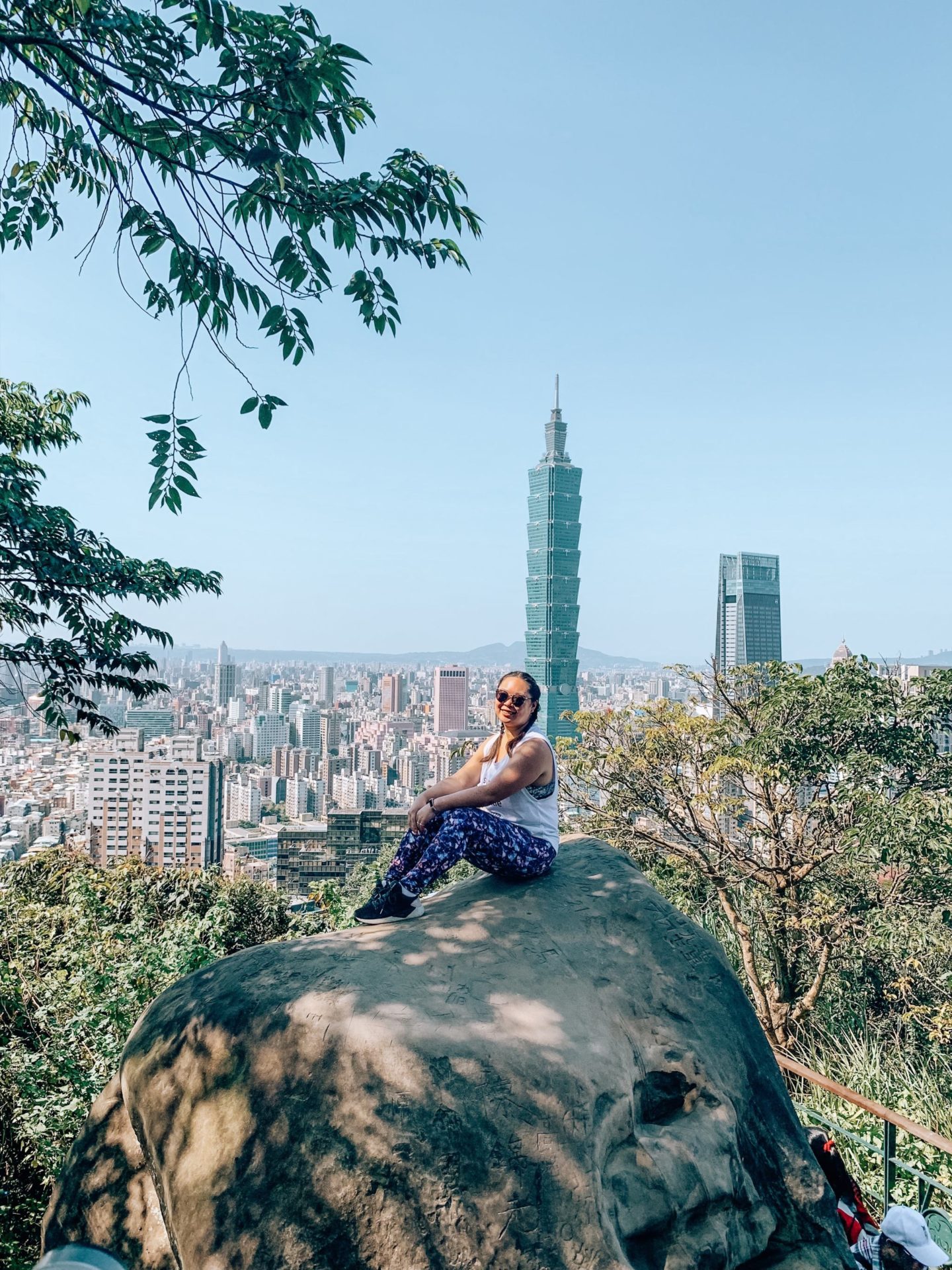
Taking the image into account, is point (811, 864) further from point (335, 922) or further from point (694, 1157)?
point (694, 1157)

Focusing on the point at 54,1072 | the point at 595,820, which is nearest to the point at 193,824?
the point at 595,820

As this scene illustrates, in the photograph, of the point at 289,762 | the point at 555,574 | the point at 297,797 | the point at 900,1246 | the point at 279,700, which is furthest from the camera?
the point at 279,700

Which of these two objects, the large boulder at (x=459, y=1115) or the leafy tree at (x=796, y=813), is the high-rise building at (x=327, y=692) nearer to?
the leafy tree at (x=796, y=813)

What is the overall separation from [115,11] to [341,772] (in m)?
85.8

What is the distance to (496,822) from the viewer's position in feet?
11.0

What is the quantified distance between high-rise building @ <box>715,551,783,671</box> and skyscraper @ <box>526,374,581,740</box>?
52884 millimetres

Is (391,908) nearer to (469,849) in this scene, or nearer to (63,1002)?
(469,849)

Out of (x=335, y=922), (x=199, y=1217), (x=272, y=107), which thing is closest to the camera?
(x=199, y=1217)

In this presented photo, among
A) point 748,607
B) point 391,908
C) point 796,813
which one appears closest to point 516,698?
point 391,908

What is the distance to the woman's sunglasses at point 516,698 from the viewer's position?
3539mm

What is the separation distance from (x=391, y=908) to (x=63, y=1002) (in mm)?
3294

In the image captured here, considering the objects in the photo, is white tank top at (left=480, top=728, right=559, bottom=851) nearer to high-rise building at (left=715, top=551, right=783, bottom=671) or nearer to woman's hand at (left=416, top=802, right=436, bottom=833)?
woman's hand at (left=416, top=802, right=436, bottom=833)

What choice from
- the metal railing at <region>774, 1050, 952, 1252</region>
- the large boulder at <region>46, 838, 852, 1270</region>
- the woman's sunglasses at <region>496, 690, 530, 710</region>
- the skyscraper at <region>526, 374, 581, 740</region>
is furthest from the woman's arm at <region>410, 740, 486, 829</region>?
the skyscraper at <region>526, 374, 581, 740</region>

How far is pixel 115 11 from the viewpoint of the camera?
2867 millimetres
